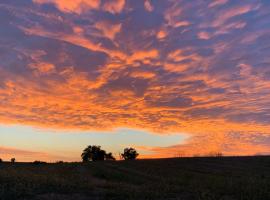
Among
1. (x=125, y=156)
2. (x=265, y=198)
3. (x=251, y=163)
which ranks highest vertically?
(x=125, y=156)

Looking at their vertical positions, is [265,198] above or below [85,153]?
below

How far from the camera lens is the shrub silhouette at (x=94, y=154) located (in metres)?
104

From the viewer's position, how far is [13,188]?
20.2 meters

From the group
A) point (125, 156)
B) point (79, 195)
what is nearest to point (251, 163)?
point (79, 195)

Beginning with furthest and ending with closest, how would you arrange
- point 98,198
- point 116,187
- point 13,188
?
point 116,187, point 13,188, point 98,198

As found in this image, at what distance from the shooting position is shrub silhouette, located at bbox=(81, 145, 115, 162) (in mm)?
104000

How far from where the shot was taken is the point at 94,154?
344ft

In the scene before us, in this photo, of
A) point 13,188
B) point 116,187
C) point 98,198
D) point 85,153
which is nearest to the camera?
point 98,198

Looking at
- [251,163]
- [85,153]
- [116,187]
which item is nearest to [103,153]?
[85,153]

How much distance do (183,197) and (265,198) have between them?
152 inches

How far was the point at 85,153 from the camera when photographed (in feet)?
342

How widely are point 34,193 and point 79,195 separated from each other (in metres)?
2.22

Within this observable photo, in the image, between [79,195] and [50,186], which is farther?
[50,186]

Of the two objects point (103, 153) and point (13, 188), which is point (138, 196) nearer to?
point (13, 188)
